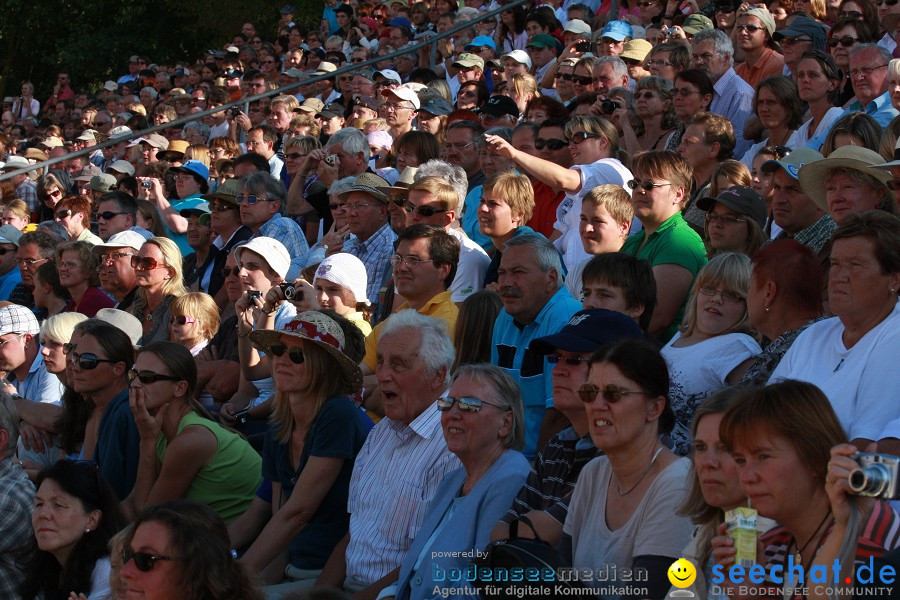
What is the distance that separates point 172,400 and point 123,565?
1.86 meters

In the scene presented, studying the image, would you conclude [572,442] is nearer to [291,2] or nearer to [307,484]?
[307,484]

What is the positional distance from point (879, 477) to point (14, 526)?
4064mm

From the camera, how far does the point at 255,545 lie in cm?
523

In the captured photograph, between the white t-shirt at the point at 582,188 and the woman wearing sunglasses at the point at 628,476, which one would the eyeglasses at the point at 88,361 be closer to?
the white t-shirt at the point at 582,188

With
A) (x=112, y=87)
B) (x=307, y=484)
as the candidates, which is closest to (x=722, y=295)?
(x=307, y=484)

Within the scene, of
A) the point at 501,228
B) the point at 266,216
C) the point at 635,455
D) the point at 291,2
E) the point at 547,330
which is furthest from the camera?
the point at 291,2

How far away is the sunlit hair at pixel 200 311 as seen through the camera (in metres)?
7.62

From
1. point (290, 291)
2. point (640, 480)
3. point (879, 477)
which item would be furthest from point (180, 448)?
point (879, 477)

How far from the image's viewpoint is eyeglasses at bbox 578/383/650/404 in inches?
154

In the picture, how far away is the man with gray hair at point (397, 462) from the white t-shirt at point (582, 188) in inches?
97.6

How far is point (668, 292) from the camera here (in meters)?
6.14

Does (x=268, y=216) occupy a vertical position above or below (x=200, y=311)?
above

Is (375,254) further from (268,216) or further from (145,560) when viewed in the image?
(145,560)

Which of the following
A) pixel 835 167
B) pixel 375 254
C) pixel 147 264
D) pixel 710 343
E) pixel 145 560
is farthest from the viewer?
pixel 147 264
